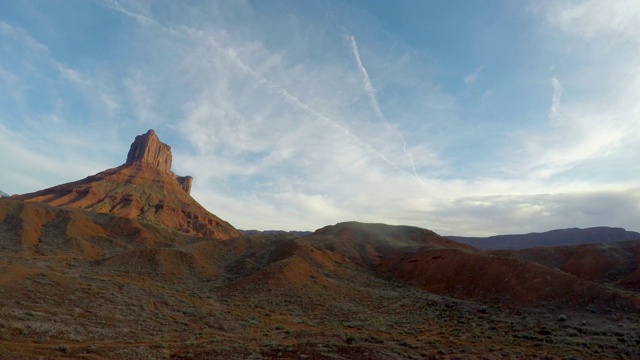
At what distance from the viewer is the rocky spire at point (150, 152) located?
152762 mm

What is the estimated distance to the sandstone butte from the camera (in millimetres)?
108000

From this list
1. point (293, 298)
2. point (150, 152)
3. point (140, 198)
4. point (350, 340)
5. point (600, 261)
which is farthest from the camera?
point (150, 152)

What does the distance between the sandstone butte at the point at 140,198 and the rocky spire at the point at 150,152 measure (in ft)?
1.80

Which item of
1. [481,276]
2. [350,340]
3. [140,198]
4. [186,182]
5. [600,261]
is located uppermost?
[186,182]

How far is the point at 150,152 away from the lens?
15575 centimetres

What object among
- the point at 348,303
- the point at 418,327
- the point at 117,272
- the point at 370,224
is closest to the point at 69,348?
the point at 418,327

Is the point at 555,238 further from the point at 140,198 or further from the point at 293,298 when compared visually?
the point at 140,198

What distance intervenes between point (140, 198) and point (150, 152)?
44386 millimetres

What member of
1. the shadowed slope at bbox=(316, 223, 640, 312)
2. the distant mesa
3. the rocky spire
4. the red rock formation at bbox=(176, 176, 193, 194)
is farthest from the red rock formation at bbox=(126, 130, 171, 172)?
the distant mesa

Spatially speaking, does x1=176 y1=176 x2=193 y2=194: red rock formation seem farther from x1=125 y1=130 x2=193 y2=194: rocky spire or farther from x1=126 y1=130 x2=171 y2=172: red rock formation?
x1=126 y1=130 x2=171 y2=172: red rock formation

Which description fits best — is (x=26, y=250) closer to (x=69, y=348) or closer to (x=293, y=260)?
(x=293, y=260)

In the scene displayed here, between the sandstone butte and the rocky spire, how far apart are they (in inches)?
21.6

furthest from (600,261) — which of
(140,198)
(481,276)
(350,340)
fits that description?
(140,198)

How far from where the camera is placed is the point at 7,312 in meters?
16.7
